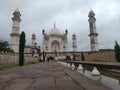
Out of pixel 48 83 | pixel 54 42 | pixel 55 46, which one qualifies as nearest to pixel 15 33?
pixel 54 42

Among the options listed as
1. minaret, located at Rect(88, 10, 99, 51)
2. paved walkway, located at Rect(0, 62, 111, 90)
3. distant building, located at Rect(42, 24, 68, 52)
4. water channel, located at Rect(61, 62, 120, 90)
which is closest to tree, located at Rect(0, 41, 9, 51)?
distant building, located at Rect(42, 24, 68, 52)

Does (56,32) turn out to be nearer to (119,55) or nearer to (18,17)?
(18,17)

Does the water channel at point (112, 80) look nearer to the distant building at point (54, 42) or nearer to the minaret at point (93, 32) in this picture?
the minaret at point (93, 32)

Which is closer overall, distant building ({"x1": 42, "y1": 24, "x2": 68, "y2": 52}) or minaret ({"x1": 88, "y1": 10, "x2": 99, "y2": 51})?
minaret ({"x1": 88, "y1": 10, "x2": 99, "y2": 51})

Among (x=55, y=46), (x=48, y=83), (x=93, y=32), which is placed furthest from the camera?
(x=55, y=46)

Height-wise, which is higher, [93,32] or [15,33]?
[93,32]

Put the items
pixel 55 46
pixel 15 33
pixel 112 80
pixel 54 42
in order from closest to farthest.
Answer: pixel 112 80
pixel 15 33
pixel 54 42
pixel 55 46

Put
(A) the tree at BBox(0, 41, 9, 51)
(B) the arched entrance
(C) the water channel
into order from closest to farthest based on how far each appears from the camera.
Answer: (C) the water channel
(A) the tree at BBox(0, 41, 9, 51)
(B) the arched entrance

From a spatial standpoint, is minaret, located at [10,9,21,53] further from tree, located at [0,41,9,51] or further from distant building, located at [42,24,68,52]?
distant building, located at [42,24,68,52]

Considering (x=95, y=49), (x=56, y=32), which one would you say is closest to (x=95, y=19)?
(x=95, y=49)

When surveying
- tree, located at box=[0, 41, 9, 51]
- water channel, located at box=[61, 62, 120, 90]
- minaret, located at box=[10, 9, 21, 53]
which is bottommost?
water channel, located at box=[61, 62, 120, 90]

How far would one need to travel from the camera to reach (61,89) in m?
3.41

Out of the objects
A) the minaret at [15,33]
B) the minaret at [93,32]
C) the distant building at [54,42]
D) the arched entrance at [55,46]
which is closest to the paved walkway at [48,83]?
the minaret at [15,33]

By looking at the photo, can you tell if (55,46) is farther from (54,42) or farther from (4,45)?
(4,45)
